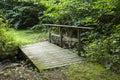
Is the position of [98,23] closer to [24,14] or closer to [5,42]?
[5,42]

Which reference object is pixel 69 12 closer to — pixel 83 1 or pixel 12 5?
pixel 83 1

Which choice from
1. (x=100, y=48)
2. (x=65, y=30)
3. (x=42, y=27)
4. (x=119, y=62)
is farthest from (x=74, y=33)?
(x=42, y=27)

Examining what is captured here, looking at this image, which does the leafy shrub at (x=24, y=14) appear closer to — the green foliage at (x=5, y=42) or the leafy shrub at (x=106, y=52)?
the green foliage at (x=5, y=42)

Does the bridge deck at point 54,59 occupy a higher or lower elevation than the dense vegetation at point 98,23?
lower

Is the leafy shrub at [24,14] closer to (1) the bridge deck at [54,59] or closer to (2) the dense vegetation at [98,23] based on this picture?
(2) the dense vegetation at [98,23]

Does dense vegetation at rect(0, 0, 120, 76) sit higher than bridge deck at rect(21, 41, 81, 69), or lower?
higher

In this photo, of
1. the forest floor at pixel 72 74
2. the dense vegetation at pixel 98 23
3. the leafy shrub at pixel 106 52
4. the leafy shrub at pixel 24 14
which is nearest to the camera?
the forest floor at pixel 72 74

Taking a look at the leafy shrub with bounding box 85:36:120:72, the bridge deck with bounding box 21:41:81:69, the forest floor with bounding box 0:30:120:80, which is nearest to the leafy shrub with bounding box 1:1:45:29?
the bridge deck with bounding box 21:41:81:69

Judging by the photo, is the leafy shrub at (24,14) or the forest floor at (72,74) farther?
the leafy shrub at (24,14)

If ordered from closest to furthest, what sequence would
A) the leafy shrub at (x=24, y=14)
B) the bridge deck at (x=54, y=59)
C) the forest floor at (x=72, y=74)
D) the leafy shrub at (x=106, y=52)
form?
the forest floor at (x=72, y=74) → the leafy shrub at (x=106, y=52) → the bridge deck at (x=54, y=59) → the leafy shrub at (x=24, y=14)

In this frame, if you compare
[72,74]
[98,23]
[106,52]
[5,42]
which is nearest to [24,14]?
[5,42]

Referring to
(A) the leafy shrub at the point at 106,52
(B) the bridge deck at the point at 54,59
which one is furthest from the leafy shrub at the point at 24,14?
(A) the leafy shrub at the point at 106,52

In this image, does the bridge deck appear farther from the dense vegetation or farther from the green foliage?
the green foliage

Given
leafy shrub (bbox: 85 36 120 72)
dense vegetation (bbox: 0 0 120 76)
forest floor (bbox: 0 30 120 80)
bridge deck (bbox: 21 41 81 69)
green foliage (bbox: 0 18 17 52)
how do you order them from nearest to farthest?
forest floor (bbox: 0 30 120 80)
leafy shrub (bbox: 85 36 120 72)
dense vegetation (bbox: 0 0 120 76)
bridge deck (bbox: 21 41 81 69)
green foliage (bbox: 0 18 17 52)
